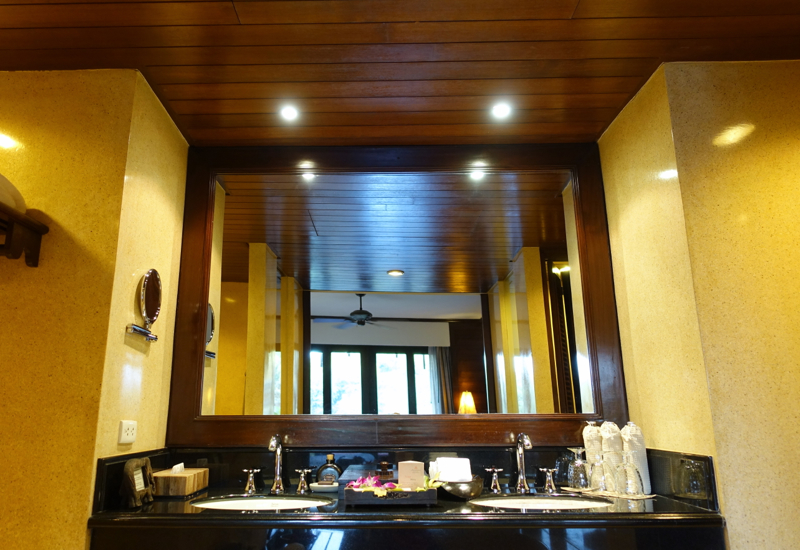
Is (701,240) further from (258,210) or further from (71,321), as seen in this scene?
(71,321)

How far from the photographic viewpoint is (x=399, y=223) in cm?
259

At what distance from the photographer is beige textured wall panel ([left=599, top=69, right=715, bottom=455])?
1848mm

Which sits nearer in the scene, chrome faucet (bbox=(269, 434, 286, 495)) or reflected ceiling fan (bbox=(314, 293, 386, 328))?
chrome faucet (bbox=(269, 434, 286, 495))

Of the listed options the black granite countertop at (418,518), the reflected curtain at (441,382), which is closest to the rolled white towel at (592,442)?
the black granite countertop at (418,518)

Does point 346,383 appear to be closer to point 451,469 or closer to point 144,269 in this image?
point 451,469

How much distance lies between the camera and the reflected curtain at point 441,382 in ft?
7.59

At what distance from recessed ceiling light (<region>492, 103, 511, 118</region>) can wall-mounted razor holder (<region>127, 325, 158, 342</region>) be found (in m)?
1.56

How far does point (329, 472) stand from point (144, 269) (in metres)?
1.03

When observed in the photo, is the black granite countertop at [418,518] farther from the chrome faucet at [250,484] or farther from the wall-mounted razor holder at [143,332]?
the wall-mounted razor holder at [143,332]

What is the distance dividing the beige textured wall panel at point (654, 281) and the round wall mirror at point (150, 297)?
1839 mm

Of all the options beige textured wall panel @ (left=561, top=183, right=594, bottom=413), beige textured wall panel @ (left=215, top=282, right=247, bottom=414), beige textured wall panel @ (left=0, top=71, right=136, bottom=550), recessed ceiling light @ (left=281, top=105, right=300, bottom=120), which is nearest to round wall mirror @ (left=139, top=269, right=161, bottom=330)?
beige textured wall panel @ (left=0, top=71, right=136, bottom=550)

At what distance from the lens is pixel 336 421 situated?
2293mm

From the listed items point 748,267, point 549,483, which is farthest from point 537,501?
point 748,267

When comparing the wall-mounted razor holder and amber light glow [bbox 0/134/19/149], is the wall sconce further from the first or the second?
amber light glow [bbox 0/134/19/149]
